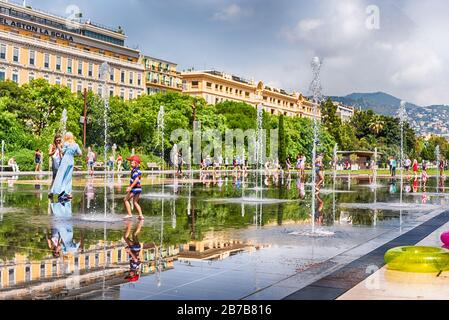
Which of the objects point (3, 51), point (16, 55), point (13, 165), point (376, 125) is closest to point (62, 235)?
point (13, 165)

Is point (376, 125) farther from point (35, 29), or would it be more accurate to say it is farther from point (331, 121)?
point (35, 29)

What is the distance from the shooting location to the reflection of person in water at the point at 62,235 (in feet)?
27.6

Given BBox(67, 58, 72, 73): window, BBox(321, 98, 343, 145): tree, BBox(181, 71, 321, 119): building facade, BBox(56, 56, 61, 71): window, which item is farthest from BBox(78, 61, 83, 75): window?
BBox(321, 98, 343, 145): tree

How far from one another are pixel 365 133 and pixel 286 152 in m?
43.7

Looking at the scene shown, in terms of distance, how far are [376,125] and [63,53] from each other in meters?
65.2

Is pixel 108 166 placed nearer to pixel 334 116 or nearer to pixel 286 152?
pixel 286 152

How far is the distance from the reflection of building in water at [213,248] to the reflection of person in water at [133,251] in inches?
25.1

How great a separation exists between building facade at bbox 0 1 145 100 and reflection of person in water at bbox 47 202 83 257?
58937mm

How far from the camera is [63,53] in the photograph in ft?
246

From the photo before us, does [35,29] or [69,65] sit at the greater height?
[35,29]

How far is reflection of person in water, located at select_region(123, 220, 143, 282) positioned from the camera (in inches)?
264

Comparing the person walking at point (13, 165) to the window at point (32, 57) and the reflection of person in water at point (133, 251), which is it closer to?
the reflection of person in water at point (133, 251)

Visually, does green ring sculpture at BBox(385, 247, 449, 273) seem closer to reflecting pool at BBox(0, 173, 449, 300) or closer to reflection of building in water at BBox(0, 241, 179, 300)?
reflecting pool at BBox(0, 173, 449, 300)
